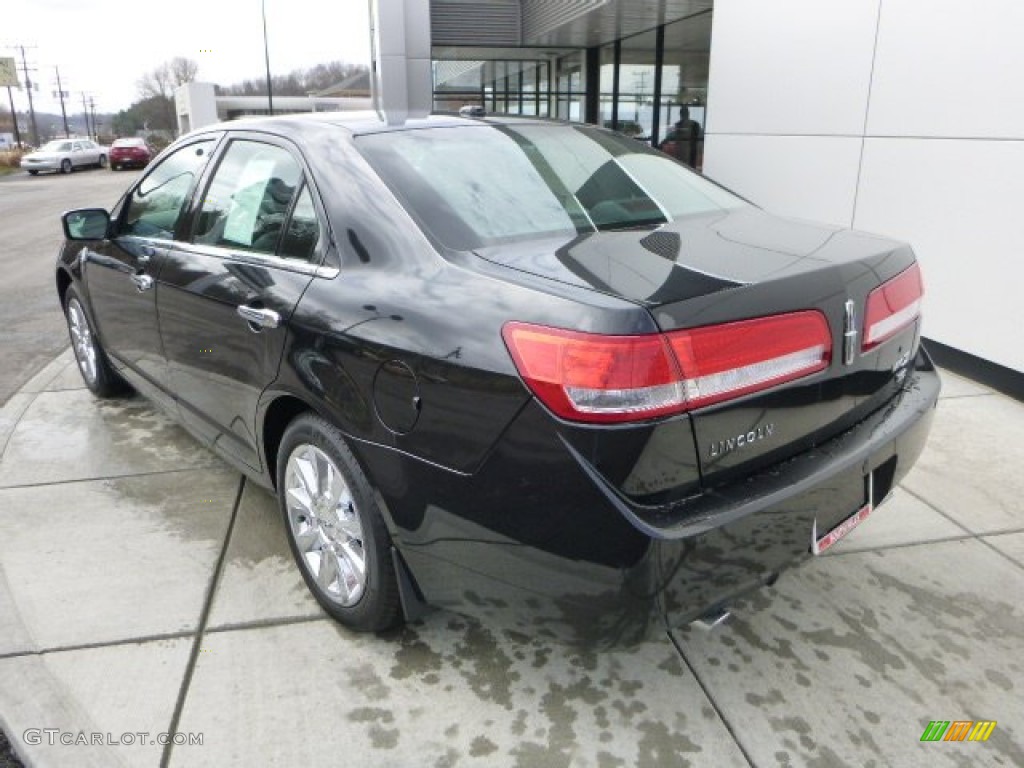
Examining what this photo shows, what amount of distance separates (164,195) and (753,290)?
2.95m

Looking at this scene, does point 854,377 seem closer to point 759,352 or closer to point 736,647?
point 759,352

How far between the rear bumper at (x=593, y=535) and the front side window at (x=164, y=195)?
201 cm

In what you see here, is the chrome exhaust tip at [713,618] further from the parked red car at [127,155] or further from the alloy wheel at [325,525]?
the parked red car at [127,155]

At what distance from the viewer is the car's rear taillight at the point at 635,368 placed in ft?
6.10

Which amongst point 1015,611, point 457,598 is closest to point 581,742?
point 457,598

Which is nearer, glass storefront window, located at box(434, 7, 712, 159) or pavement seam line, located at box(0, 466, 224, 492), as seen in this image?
pavement seam line, located at box(0, 466, 224, 492)

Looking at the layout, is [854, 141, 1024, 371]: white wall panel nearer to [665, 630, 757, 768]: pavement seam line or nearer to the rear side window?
[665, 630, 757, 768]: pavement seam line

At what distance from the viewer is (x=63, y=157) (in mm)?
39781

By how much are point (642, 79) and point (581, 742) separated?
15.1 metres

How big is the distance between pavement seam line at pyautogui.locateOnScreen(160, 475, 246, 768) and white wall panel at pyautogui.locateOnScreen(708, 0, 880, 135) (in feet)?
17.6

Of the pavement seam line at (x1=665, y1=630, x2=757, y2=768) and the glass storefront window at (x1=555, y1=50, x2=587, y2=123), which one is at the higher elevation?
the glass storefront window at (x1=555, y1=50, x2=587, y2=123)

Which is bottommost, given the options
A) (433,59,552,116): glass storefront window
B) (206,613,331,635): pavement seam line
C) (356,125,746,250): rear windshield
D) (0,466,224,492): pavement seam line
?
(206,613,331,635): pavement seam line

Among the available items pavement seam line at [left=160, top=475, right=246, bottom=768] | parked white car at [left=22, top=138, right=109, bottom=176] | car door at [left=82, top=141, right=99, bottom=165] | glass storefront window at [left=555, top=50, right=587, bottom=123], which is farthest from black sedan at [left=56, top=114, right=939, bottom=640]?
car door at [left=82, top=141, right=99, bottom=165]

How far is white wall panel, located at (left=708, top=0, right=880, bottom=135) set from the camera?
6.34m
